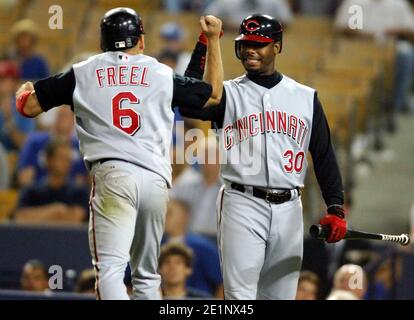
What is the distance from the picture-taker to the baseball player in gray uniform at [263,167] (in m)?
5.91

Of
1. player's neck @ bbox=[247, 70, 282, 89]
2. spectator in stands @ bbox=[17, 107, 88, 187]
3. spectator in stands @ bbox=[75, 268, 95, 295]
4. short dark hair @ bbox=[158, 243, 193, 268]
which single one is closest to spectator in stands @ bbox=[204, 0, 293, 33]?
spectator in stands @ bbox=[17, 107, 88, 187]

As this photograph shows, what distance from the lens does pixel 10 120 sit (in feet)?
34.9

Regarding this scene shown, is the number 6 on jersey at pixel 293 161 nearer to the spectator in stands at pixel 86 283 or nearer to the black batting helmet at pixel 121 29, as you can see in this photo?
the black batting helmet at pixel 121 29

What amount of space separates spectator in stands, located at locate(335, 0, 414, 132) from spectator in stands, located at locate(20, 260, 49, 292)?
11.8ft

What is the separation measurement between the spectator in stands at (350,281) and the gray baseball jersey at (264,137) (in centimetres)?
194

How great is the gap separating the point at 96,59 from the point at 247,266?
1197 millimetres

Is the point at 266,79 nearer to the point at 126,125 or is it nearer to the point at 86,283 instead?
the point at 126,125

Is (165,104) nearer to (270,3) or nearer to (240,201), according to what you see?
(240,201)

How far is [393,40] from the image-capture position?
10.8 meters

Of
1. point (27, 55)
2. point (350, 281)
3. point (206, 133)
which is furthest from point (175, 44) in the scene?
point (350, 281)

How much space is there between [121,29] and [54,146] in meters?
4.10

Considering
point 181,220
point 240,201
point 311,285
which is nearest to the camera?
point 240,201

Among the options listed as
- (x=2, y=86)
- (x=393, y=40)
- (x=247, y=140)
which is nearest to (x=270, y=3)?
(x=393, y=40)

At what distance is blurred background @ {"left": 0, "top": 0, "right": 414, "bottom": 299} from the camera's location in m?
8.58
